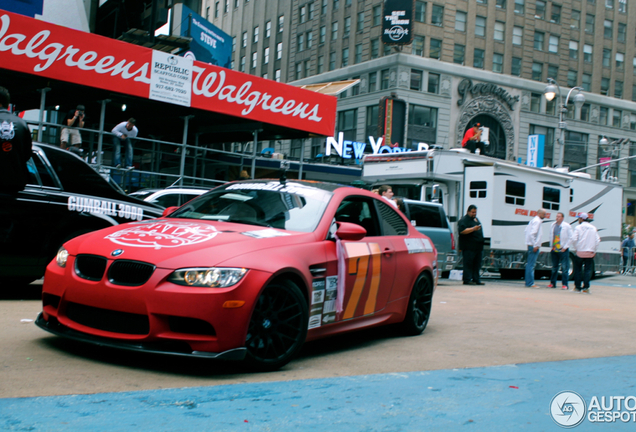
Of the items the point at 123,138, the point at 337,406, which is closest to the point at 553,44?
the point at 123,138

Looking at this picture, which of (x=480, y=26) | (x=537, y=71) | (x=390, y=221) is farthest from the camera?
(x=537, y=71)

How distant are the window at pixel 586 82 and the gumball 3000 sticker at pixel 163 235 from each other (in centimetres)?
5739

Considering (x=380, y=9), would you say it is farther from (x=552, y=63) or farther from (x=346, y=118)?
(x=552, y=63)

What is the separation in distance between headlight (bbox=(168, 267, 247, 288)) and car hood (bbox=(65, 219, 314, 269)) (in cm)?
5

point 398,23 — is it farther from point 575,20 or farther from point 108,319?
point 108,319

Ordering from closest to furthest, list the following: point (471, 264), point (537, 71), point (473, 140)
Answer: point (471, 264)
point (473, 140)
point (537, 71)

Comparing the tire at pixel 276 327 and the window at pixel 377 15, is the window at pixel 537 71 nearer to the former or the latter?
the window at pixel 377 15

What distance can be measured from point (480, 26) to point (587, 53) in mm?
12257

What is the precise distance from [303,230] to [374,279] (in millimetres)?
1036

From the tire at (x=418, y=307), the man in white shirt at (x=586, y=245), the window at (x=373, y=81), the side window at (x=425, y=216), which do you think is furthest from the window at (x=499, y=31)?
the tire at (x=418, y=307)

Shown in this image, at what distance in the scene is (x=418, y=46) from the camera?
1884 inches

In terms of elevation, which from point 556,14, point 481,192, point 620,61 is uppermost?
point 556,14

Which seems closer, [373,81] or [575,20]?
[373,81]

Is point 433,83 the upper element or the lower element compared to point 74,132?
upper
